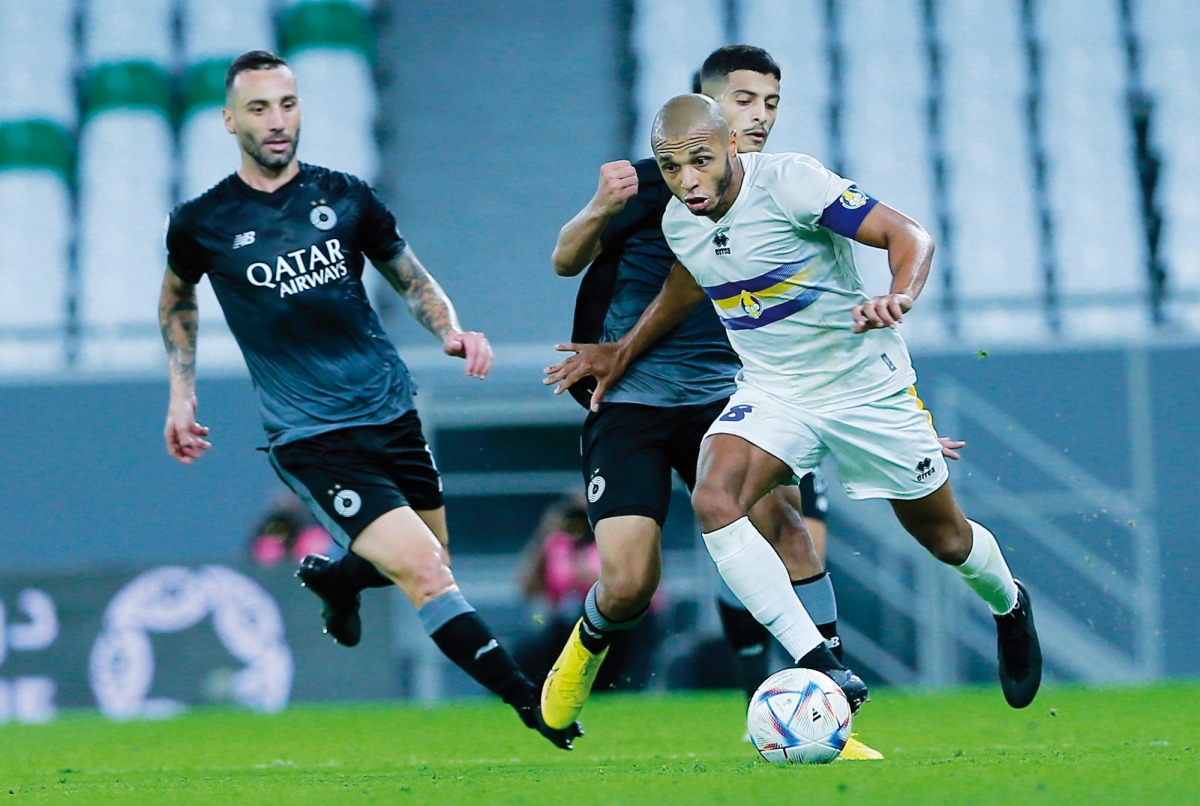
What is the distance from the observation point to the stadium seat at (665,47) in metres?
14.7

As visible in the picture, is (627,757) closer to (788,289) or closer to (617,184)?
(788,289)

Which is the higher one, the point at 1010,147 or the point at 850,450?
the point at 1010,147

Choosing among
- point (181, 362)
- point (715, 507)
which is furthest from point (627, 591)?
point (181, 362)

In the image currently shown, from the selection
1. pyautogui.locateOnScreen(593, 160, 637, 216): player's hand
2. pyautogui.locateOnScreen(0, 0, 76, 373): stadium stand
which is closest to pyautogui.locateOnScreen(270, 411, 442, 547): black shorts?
pyautogui.locateOnScreen(593, 160, 637, 216): player's hand

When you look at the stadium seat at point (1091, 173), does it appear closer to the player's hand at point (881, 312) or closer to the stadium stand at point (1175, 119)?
the stadium stand at point (1175, 119)

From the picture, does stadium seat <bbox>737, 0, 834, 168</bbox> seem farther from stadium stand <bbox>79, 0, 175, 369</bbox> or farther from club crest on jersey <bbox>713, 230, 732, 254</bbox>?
club crest on jersey <bbox>713, 230, 732, 254</bbox>

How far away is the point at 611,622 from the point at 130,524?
27.1ft

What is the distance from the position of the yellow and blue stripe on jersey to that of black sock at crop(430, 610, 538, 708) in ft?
4.30

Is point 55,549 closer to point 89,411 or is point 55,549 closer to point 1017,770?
point 89,411

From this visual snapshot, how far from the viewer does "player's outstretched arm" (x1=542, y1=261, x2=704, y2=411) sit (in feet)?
17.9

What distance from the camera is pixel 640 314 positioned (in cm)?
569

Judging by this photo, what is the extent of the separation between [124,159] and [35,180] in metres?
0.79

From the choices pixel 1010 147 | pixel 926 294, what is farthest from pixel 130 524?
pixel 1010 147

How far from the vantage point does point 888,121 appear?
14.6 metres
